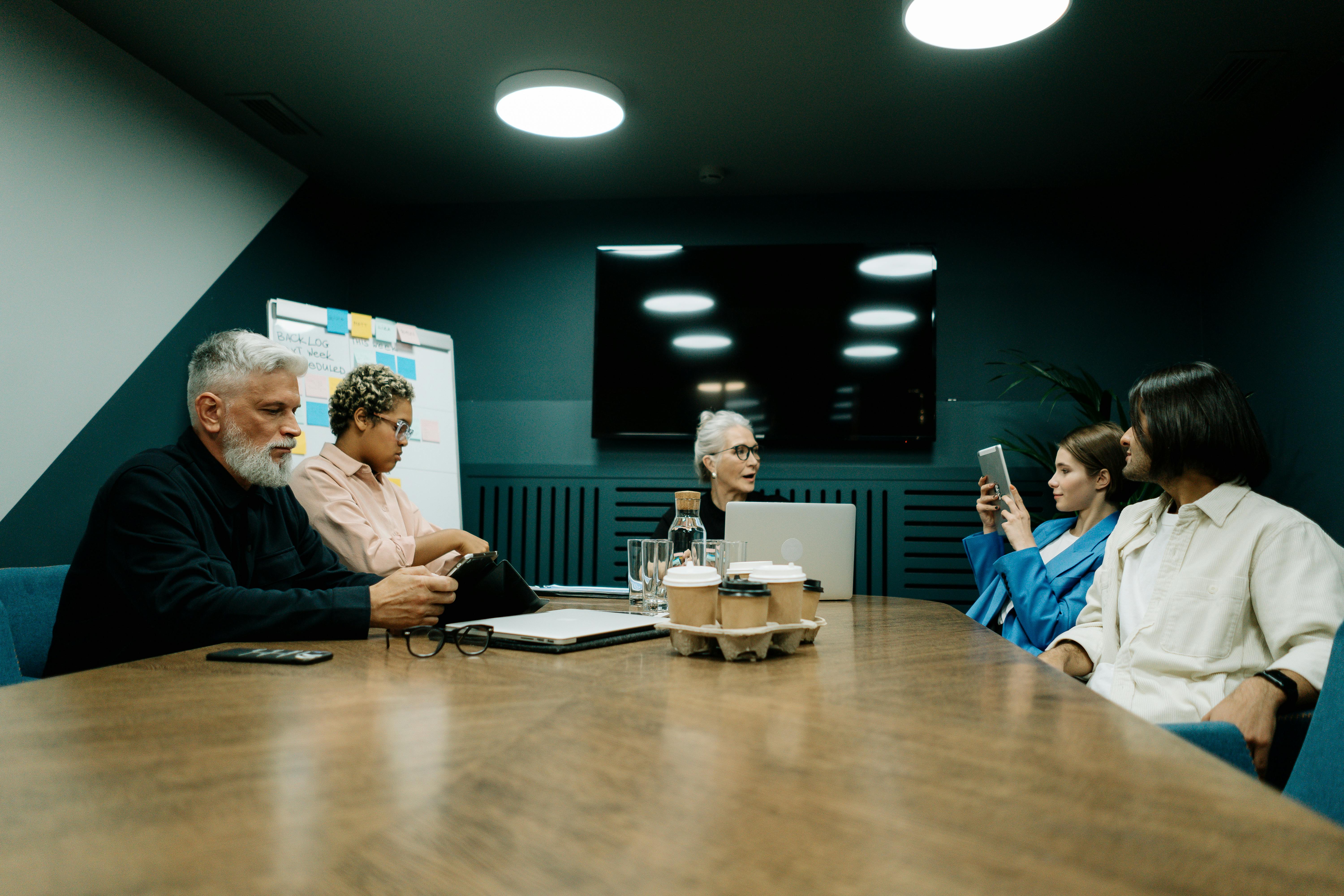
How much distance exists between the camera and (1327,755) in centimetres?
95

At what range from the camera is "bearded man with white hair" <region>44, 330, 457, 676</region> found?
1.34m

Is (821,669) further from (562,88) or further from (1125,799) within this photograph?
(562,88)

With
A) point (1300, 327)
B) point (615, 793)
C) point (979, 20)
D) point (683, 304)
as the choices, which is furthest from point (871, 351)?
point (615, 793)

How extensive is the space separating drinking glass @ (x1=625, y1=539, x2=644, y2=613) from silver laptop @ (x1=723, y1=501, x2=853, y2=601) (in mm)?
334

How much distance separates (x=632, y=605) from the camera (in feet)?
6.07

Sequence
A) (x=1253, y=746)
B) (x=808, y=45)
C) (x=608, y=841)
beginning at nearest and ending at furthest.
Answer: (x=608, y=841) → (x=1253, y=746) → (x=808, y=45)

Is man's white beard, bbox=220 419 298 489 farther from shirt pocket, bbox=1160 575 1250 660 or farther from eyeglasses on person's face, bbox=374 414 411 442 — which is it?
shirt pocket, bbox=1160 575 1250 660

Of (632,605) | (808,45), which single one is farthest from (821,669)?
(808,45)

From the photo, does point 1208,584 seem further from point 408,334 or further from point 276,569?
point 408,334

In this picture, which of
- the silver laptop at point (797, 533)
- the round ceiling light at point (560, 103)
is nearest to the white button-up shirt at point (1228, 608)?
the silver laptop at point (797, 533)

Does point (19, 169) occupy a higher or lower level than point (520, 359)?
higher

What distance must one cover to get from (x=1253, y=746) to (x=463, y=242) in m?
4.04

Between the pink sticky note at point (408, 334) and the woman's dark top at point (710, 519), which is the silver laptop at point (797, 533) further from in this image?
the pink sticky note at point (408, 334)

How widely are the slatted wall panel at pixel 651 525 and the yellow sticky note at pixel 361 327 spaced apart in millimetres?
921
